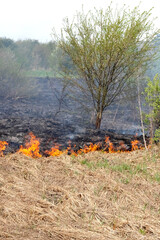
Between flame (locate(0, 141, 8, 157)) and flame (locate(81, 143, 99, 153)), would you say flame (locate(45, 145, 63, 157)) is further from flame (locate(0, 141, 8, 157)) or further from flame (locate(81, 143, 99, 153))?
flame (locate(0, 141, 8, 157))

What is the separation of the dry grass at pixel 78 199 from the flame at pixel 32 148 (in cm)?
70

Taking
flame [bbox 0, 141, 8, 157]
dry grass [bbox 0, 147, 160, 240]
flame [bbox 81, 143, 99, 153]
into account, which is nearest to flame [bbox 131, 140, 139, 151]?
flame [bbox 81, 143, 99, 153]

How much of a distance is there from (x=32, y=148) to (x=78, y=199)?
382cm

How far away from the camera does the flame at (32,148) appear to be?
7.37 m

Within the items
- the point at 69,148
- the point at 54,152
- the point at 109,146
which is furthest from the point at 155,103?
the point at 54,152

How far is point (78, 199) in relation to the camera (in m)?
4.30

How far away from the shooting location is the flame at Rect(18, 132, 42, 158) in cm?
737

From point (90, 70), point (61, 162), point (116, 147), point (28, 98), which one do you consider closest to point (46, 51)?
point (28, 98)

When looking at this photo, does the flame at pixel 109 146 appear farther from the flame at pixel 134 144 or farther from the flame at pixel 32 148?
the flame at pixel 32 148

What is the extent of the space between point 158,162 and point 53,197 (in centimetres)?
336

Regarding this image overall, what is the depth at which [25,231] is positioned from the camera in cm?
334

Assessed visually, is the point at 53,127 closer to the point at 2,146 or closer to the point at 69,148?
the point at 69,148

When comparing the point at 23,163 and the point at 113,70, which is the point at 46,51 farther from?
the point at 23,163

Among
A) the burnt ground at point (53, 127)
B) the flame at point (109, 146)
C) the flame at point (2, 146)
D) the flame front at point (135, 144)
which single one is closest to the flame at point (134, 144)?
the flame front at point (135, 144)
